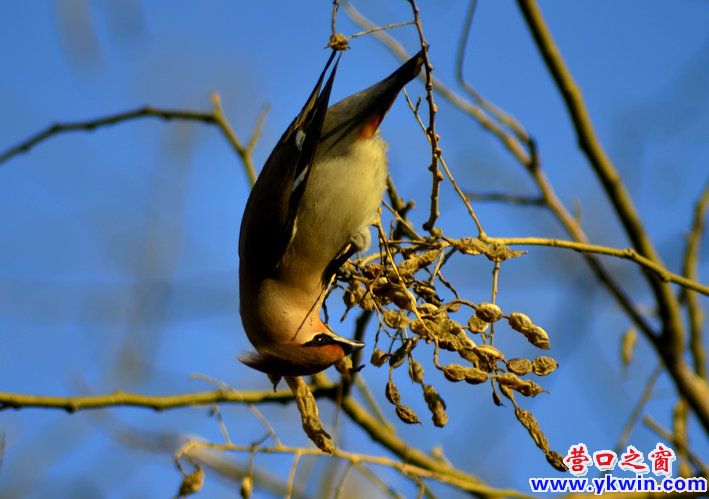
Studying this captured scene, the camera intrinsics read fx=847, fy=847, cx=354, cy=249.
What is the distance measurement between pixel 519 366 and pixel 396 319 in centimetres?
41

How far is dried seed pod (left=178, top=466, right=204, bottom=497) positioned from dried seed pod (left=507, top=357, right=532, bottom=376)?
1134mm

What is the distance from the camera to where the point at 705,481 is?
12.1 ft

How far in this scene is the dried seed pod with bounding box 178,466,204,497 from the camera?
2.83 metres

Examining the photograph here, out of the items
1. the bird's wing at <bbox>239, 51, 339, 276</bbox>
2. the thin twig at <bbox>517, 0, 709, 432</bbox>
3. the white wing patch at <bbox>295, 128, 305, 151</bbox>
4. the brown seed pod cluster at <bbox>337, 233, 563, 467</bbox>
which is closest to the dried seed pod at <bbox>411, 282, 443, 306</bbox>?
the brown seed pod cluster at <bbox>337, 233, 563, 467</bbox>

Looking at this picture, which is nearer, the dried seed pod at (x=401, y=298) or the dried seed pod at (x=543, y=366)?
the dried seed pod at (x=543, y=366)

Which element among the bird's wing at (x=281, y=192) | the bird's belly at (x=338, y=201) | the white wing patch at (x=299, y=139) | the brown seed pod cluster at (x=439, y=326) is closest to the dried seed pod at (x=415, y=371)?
the brown seed pod cluster at (x=439, y=326)

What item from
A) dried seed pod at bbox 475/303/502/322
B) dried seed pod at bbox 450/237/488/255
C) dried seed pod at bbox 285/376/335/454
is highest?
dried seed pod at bbox 450/237/488/255

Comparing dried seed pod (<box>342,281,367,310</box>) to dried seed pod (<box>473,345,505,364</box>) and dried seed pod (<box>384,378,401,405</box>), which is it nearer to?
dried seed pod (<box>384,378,401,405</box>)

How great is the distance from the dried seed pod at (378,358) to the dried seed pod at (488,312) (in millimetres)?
312

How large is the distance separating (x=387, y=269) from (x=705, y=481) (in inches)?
76.8

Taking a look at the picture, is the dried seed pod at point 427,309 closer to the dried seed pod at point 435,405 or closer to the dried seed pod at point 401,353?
the dried seed pod at point 401,353

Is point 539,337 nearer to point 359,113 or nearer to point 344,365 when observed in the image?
point 344,365

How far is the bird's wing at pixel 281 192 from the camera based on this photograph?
370 cm

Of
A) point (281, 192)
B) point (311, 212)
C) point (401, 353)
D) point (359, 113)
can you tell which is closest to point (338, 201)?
point (311, 212)
